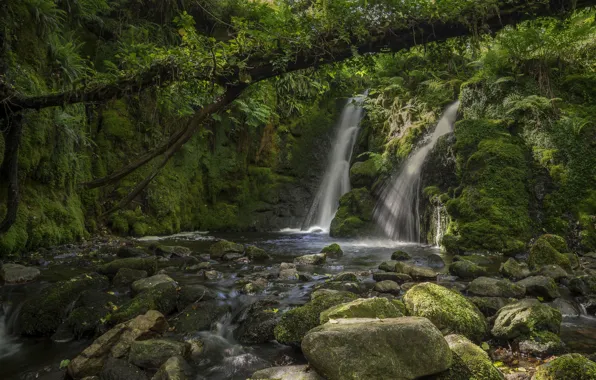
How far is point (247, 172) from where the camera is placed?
1705 cm

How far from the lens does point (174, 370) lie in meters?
3.14

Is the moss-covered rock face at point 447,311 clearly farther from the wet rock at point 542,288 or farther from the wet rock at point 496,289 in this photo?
the wet rock at point 542,288

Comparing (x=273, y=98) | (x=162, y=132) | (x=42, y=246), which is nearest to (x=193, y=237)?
(x=162, y=132)

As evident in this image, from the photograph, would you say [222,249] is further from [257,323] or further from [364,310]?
[364,310]

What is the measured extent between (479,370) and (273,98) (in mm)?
16043

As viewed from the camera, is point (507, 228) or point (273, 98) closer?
point (507, 228)

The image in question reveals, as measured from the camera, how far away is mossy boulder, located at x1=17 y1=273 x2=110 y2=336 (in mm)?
4234

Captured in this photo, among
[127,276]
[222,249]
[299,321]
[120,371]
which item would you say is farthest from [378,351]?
[222,249]

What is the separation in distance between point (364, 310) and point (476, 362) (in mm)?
1014

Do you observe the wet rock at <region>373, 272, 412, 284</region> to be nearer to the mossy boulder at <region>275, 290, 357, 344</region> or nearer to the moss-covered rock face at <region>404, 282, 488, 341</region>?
the moss-covered rock face at <region>404, 282, 488, 341</region>

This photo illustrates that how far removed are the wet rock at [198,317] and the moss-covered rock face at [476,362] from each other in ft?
9.10

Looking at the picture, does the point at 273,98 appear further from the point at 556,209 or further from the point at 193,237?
the point at 556,209

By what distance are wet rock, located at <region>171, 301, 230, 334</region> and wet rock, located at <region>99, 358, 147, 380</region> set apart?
0.90 m

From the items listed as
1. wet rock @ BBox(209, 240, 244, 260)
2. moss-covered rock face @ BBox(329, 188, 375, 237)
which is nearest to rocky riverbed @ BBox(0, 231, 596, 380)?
wet rock @ BBox(209, 240, 244, 260)
